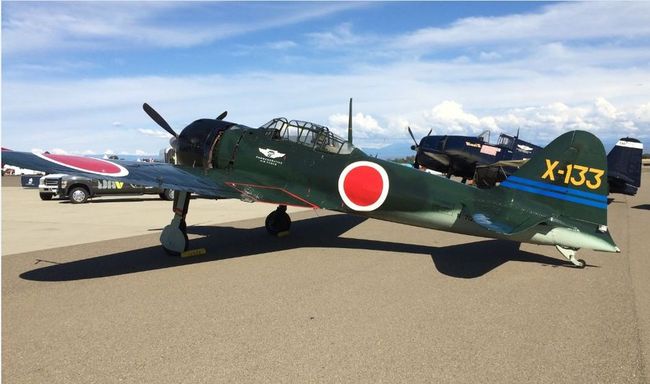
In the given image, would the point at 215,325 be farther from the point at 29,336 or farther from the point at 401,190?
the point at 401,190

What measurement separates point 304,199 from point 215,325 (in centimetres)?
435

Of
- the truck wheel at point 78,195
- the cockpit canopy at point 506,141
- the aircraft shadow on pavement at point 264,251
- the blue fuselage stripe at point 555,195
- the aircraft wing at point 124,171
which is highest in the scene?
the cockpit canopy at point 506,141

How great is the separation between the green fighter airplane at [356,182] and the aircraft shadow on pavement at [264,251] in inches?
22.7

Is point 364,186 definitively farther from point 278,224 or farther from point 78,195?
point 78,195

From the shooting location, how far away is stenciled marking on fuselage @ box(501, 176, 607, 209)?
6.96 meters

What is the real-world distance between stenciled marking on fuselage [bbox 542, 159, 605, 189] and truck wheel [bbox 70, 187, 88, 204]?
1889 cm

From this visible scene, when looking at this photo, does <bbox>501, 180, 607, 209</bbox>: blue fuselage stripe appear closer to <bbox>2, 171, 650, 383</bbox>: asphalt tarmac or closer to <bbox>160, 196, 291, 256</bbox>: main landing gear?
<bbox>2, 171, 650, 383</bbox>: asphalt tarmac

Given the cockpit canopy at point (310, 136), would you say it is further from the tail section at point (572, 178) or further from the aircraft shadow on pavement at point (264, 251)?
the tail section at point (572, 178)

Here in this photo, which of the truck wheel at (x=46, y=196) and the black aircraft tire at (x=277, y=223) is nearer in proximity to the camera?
the black aircraft tire at (x=277, y=223)

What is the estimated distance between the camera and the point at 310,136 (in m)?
9.30

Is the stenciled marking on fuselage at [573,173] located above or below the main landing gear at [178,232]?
above

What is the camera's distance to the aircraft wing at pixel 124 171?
7.11 m

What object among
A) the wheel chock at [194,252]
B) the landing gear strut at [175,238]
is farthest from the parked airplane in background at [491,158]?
the landing gear strut at [175,238]

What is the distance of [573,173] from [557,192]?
15.4 inches
